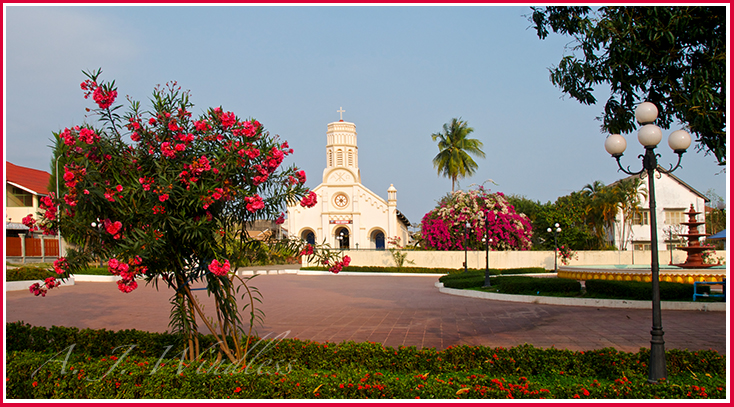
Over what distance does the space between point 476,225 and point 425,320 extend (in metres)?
23.2

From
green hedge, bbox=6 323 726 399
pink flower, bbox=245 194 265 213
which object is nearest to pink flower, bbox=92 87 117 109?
pink flower, bbox=245 194 265 213

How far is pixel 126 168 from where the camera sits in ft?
17.7

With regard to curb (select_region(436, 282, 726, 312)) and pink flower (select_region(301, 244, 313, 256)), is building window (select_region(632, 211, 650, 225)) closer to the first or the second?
curb (select_region(436, 282, 726, 312))

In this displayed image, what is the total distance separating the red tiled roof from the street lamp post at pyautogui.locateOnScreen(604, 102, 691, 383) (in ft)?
128

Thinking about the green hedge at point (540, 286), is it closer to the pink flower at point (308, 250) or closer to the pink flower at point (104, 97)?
the pink flower at point (308, 250)

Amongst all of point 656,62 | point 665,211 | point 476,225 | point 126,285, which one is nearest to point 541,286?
point 656,62


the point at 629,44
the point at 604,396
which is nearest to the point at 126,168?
the point at 604,396

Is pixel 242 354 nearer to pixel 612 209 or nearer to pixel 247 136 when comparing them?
pixel 247 136

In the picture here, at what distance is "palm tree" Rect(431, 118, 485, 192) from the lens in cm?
4125

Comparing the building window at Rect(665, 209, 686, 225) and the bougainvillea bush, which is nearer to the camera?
the bougainvillea bush

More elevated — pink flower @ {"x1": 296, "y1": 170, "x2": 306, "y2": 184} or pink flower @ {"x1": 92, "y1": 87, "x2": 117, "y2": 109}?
pink flower @ {"x1": 92, "y1": 87, "x2": 117, "y2": 109}

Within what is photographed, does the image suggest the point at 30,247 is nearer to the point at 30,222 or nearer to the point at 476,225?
the point at 476,225

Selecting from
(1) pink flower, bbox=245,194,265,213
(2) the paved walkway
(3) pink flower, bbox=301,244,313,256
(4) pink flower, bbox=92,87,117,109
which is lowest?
(2) the paved walkway

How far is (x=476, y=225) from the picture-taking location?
1320 inches
